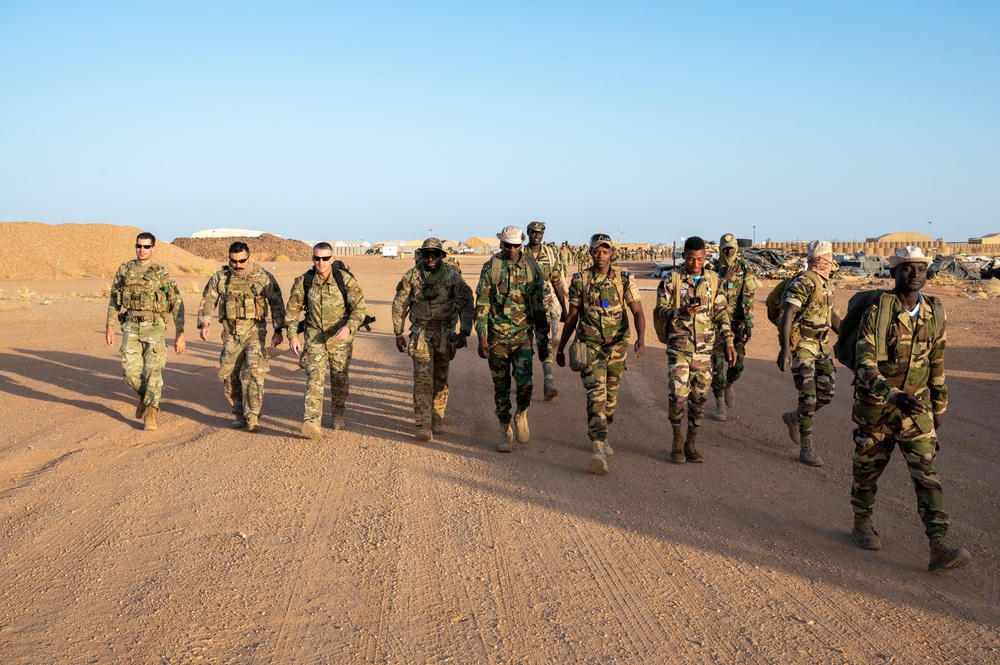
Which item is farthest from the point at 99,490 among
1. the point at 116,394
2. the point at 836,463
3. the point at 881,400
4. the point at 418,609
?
the point at 836,463

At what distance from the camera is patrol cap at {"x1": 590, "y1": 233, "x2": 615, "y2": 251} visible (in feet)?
23.6

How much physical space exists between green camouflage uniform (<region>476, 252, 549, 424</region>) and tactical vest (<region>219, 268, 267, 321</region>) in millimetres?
2433

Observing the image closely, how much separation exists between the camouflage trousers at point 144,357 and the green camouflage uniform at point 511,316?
3605 mm

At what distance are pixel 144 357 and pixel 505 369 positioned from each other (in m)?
4.01

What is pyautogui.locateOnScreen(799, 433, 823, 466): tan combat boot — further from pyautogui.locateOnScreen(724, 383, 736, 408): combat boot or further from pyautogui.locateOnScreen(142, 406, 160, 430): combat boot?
pyautogui.locateOnScreen(142, 406, 160, 430): combat boot

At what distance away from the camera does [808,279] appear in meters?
7.59

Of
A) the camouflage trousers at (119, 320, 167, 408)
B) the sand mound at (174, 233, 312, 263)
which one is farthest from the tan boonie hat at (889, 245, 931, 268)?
the sand mound at (174, 233, 312, 263)

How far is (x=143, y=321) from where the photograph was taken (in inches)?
345

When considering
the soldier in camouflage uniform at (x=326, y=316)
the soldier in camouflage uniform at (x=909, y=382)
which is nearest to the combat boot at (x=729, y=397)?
the soldier in camouflage uniform at (x=326, y=316)

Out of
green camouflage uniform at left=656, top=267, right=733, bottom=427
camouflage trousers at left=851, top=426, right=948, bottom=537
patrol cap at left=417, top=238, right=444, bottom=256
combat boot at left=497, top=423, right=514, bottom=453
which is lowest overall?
combat boot at left=497, top=423, right=514, bottom=453

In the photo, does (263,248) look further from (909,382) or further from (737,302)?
(909,382)

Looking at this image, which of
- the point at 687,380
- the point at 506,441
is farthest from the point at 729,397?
the point at 506,441

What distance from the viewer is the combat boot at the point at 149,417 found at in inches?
340

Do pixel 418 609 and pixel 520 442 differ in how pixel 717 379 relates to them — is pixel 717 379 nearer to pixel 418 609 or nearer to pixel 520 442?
pixel 520 442
